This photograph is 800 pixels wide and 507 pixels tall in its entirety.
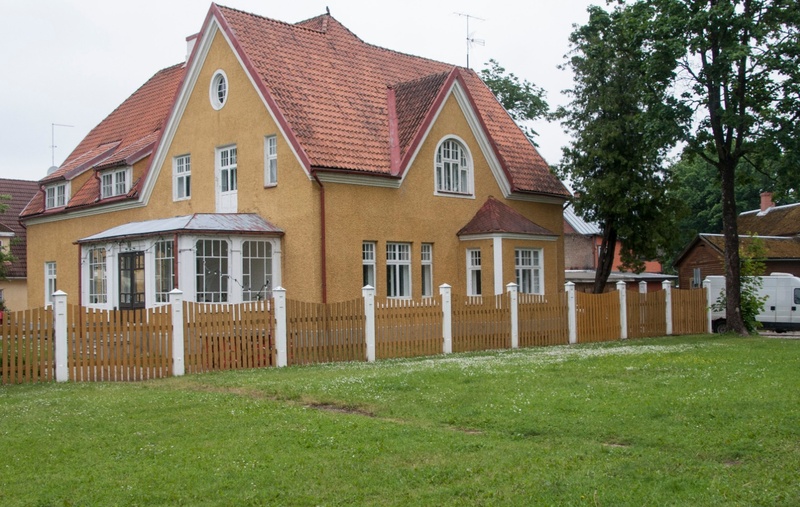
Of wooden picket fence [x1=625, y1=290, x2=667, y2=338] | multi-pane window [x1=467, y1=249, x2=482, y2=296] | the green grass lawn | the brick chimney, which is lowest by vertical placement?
the green grass lawn

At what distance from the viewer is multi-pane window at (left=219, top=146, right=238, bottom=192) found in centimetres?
2562

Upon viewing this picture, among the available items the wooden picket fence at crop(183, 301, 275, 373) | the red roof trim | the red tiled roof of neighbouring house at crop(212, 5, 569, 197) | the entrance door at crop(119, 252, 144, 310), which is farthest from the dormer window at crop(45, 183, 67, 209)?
the wooden picket fence at crop(183, 301, 275, 373)

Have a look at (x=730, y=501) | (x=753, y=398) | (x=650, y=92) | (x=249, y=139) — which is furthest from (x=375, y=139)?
(x=730, y=501)

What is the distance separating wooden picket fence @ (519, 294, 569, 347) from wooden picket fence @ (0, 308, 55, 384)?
38.4ft

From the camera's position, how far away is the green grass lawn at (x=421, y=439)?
7344 mm

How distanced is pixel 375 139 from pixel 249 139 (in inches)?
138

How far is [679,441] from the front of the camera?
889cm

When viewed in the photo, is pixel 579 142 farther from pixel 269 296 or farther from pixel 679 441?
pixel 679 441

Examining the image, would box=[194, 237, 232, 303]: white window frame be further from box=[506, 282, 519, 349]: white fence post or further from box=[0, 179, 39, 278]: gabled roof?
box=[0, 179, 39, 278]: gabled roof

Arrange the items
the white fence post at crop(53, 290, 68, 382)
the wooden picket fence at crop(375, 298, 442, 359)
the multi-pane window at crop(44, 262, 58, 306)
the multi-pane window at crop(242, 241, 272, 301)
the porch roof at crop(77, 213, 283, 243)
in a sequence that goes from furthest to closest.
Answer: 1. the multi-pane window at crop(44, 262, 58, 306)
2. the multi-pane window at crop(242, 241, 272, 301)
3. the porch roof at crop(77, 213, 283, 243)
4. the wooden picket fence at crop(375, 298, 442, 359)
5. the white fence post at crop(53, 290, 68, 382)

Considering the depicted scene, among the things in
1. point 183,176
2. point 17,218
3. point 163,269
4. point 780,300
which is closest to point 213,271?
point 163,269

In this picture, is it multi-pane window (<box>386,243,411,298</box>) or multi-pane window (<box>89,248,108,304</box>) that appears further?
multi-pane window (<box>89,248,108,304</box>)

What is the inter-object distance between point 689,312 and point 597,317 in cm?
488

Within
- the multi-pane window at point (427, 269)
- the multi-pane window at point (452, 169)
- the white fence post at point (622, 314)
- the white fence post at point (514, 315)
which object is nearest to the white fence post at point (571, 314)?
the white fence post at point (514, 315)
